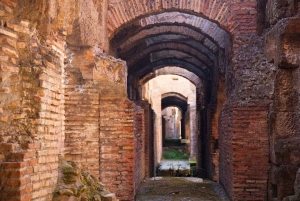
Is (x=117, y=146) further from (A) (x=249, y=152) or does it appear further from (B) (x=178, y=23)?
(B) (x=178, y=23)

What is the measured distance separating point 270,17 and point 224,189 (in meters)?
4.78

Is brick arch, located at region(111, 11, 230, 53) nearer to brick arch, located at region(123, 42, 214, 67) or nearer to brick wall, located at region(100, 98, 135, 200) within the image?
brick arch, located at region(123, 42, 214, 67)

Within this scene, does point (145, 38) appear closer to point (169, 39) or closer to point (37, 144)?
point (169, 39)

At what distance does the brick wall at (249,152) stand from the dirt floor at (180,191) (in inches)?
32.2

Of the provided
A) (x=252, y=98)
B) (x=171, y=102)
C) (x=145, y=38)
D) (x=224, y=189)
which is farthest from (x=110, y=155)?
(x=171, y=102)

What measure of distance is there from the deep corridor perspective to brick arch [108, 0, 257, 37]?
0.06 feet

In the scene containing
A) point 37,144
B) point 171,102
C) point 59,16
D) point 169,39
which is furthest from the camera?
point 171,102

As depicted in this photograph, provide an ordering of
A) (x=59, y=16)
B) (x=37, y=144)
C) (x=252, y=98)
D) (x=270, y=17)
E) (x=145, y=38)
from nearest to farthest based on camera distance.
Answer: (x=37, y=144) → (x=59, y=16) → (x=270, y=17) → (x=252, y=98) → (x=145, y=38)

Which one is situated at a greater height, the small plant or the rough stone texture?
the rough stone texture

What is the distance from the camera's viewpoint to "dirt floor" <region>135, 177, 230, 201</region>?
8164 mm

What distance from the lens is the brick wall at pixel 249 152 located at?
7.27m

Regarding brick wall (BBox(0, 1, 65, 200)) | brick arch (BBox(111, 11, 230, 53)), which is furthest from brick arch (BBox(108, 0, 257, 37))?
brick wall (BBox(0, 1, 65, 200))

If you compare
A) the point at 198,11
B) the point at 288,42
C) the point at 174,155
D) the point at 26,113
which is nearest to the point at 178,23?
the point at 198,11

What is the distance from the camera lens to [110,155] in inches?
274
